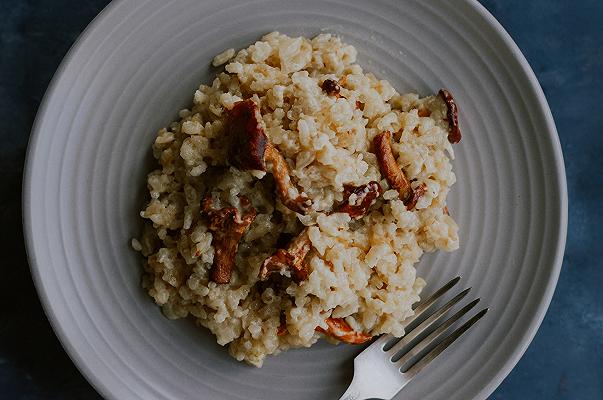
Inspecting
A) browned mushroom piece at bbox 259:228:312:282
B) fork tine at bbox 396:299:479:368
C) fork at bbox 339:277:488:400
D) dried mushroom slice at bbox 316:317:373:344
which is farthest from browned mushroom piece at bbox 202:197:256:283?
fork tine at bbox 396:299:479:368

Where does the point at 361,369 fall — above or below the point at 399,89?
below

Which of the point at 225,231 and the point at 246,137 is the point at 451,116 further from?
the point at 225,231

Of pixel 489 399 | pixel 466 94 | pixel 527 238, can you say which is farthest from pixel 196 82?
pixel 489 399

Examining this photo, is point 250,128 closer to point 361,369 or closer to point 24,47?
point 361,369

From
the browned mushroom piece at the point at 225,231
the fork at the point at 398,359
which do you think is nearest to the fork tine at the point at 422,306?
the fork at the point at 398,359

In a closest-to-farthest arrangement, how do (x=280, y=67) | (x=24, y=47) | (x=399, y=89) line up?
1. (x=280, y=67)
2. (x=399, y=89)
3. (x=24, y=47)

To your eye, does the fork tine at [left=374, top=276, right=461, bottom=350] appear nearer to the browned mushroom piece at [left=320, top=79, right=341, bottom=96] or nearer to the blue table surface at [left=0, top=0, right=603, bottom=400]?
the blue table surface at [left=0, top=0, right=603, bottom=400]

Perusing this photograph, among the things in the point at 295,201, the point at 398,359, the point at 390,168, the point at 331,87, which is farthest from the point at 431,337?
the point at 331,87
